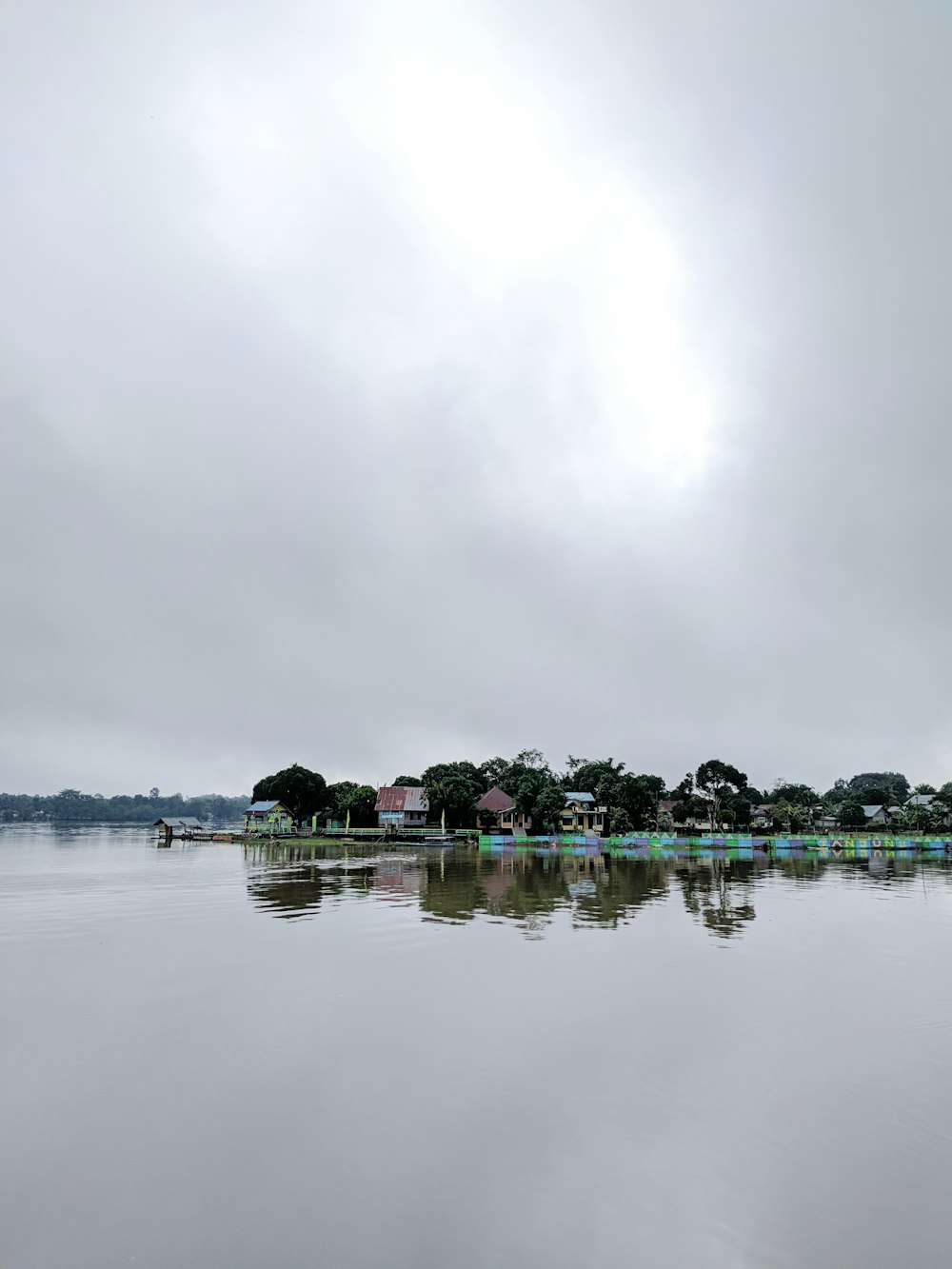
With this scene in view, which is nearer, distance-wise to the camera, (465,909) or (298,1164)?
(298,1164)

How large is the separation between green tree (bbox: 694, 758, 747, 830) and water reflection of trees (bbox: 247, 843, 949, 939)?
39.7m

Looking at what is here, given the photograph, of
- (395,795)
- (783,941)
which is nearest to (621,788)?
(395,795)

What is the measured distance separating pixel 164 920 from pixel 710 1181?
22749 millimetres

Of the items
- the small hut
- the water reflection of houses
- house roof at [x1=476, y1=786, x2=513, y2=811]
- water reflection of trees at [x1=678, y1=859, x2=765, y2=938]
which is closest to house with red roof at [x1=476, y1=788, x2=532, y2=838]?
house roof at [x1=476, y1=786, x2=513, y2=811]

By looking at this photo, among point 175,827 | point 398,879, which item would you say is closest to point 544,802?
point 175,827

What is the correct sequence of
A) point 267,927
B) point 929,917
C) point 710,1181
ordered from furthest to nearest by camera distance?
1. point 929,917
2. point 267,927
3. point 710,1181

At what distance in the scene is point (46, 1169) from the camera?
8211mm

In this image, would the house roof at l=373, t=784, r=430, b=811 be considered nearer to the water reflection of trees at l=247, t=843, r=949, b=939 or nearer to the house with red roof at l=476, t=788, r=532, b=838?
the house with red roof at l=476, t=788, r=532, b=838

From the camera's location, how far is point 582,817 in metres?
110

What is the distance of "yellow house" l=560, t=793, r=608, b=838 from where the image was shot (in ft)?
353

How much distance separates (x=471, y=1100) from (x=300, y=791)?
108m

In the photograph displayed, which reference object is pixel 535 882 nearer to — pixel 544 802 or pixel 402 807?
pixel 544 802

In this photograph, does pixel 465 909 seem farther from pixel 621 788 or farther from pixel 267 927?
pixel 621 788

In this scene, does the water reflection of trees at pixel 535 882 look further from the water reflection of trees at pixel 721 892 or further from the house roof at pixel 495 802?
the house roof at pixel 495 802
